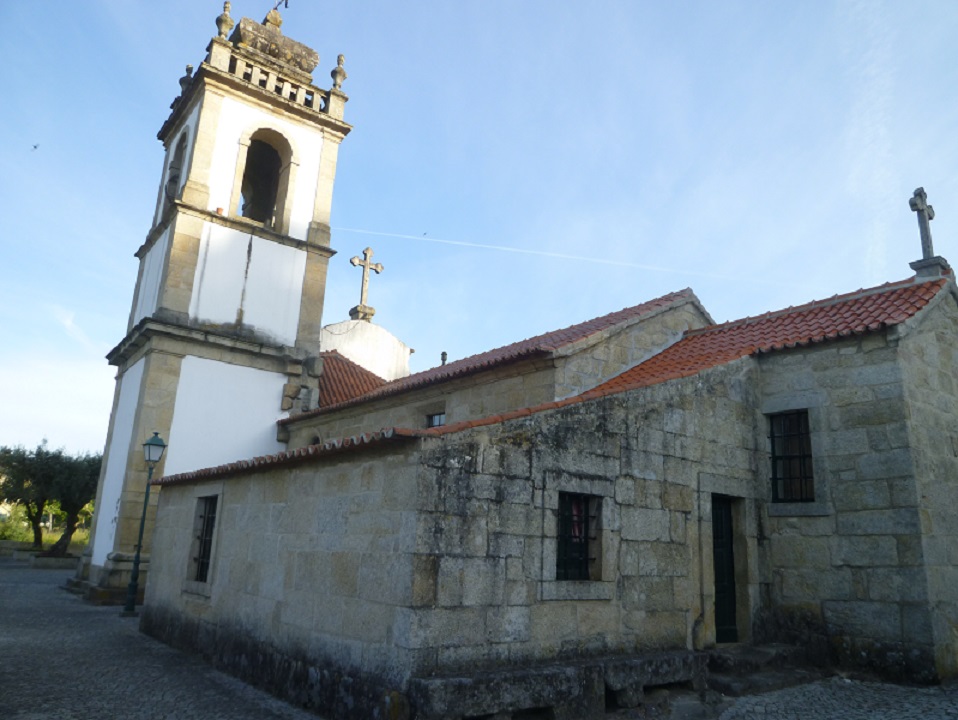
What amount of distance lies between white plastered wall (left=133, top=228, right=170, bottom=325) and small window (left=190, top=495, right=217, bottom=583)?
7.58 metres

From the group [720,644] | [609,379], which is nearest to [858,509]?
[720,644]

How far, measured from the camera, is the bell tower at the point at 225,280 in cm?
1435

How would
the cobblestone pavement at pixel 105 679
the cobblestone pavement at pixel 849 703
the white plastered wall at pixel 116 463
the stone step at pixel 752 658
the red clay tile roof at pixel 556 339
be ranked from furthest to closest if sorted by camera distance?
the white plastered wall at pixel 116 463, the red clay tile roof at pixel 556 339, the stone step at pixel 752 658, the cobblestone pavement at pixel 849 703, the cobblestone pavement at pixel 105 679

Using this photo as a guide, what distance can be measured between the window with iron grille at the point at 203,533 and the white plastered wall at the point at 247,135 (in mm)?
8838

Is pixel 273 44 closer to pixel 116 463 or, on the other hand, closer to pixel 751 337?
pixel 116 463

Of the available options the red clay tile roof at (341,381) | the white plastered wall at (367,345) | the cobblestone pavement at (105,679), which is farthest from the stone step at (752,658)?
the white plastered wall at (367,345)

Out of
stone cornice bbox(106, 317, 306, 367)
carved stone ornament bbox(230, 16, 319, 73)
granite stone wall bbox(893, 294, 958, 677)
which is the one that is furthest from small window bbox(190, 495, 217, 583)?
carved stone ornament bbox(230, 16, 319, 73)

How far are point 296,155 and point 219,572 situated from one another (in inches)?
472

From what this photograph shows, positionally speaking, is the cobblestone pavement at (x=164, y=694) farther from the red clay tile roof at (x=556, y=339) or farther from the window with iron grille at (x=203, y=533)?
the red clay tile roof at (x=556, y=339)

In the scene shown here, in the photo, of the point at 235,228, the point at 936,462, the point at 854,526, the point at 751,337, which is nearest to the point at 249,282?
the point at 235,228

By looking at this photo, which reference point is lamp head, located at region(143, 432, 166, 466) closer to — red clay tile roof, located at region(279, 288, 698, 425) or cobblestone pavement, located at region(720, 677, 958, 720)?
red clay tile roof, located at region(279, 288, 698, 425)

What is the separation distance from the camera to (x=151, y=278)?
1648 cm

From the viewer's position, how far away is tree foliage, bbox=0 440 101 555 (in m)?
24.9

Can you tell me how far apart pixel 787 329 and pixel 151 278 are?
13.7 meters
